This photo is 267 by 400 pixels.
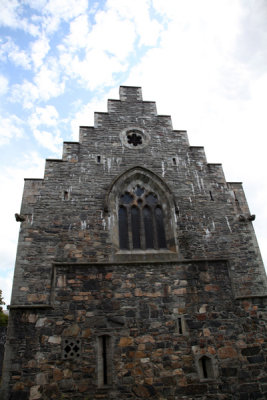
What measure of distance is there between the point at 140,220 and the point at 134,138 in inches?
147

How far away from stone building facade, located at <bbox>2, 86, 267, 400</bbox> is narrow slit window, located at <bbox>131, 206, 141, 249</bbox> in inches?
1.6

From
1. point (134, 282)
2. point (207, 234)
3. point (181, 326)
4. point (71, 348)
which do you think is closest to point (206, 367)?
point (181, 326)

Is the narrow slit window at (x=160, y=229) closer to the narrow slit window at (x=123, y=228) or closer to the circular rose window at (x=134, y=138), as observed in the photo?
the narrow slit window at (x=123, y=228)

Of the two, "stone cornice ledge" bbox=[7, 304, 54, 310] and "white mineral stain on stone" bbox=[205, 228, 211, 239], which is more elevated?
"white mineral stain on stone" bbox=[205, 228, 211, 239]

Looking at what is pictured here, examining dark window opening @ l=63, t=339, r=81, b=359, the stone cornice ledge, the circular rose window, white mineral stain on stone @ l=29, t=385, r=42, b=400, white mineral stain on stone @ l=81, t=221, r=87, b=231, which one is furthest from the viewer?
the circular rose window

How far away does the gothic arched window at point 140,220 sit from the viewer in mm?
9305

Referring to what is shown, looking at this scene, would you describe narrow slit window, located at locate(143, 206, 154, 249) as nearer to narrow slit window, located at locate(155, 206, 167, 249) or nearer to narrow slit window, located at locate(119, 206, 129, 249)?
narrow slit window, located at locate(155, 206, 167, 249)

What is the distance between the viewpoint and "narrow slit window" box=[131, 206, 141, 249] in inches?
366

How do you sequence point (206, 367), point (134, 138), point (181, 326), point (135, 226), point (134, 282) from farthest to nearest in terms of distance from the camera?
point (134, 138) < point (135, 226) < point (134, 282) < point (181, 326) < point (206, 367)

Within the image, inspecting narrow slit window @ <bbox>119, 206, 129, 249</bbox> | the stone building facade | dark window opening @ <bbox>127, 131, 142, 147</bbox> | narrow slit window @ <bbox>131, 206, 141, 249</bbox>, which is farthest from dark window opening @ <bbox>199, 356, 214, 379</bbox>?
dark window opening @ <bbox>127, 131, 142, 147</bbox>

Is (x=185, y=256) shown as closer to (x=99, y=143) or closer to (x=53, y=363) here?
(x=53, y=363)

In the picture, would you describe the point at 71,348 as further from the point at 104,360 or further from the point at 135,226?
the point at 135,226

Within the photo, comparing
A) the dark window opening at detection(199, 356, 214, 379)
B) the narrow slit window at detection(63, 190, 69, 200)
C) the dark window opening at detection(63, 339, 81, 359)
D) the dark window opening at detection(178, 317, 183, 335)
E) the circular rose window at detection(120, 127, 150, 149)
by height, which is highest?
the circular rose window at detection(120, 127, 150, 149)

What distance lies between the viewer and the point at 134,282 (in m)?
8.08
